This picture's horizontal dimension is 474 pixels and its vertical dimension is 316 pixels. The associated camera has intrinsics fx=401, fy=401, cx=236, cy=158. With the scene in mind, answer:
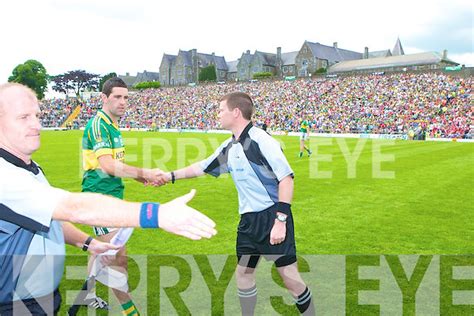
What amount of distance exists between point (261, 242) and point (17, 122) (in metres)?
2.81

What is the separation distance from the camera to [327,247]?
7645 millimetres

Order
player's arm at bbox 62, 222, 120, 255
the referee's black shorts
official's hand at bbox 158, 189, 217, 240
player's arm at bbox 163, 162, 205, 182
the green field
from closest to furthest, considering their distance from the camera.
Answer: official's hand at bbox 158, 189, 217, 240, player's arm at bbox 62, 222, 120, 255, the referee's black shorts, player's arm at bbox 163, 162, 205, 182, the green field

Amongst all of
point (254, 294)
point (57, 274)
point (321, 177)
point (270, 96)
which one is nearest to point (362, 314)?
point (254, 294)

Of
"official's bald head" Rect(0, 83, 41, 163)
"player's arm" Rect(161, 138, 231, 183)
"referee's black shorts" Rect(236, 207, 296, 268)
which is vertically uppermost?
"official's bald head" Rect(0, 83, 41, 163)

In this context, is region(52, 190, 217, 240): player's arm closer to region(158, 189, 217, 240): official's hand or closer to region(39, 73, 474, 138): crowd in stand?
region(158, 189, 217, 240): official's hand

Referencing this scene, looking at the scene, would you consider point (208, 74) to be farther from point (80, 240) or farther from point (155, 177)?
point (80, 240)

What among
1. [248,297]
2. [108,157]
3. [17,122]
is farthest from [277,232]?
[17,122]

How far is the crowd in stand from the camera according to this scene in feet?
152

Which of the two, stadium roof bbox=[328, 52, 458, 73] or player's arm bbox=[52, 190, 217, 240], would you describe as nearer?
player's arm bbox=[52, 190, 217, 240]

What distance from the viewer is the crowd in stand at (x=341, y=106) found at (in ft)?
152

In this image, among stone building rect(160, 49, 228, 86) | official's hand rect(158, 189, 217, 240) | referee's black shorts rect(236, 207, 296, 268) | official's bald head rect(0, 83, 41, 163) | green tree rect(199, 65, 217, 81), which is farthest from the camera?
stone building rect(160, 49, 228, 86)

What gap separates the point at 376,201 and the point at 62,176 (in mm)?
11600

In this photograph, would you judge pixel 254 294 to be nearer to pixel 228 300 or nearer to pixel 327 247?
pixel 228 300

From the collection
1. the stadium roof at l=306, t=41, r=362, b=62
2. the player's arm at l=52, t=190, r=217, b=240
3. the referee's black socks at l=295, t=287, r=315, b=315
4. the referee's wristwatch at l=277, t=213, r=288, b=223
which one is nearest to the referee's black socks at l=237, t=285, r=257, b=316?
the referee's black socks at l=295, t=287, r=315, b=315
